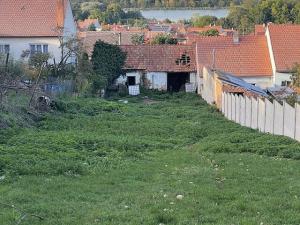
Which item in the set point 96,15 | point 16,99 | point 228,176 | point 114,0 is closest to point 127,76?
point 16,99

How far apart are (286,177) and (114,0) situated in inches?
6533

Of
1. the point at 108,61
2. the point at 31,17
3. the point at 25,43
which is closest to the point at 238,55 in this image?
the point at 108,61

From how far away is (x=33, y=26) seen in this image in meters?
47.1

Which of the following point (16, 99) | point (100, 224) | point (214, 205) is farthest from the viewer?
point (16, 99)

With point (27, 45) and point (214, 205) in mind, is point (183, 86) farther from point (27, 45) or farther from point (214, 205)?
point (214, 205)

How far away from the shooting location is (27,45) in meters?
46.2

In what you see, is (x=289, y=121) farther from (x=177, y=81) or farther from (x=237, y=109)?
(x=177, y=81)

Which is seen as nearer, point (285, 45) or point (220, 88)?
point (220, 88)

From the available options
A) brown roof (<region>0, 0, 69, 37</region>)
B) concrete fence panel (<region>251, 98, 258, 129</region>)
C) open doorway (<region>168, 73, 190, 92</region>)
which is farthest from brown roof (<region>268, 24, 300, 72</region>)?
concrete fence panel (<region>251, 98, 258, 129</region>)

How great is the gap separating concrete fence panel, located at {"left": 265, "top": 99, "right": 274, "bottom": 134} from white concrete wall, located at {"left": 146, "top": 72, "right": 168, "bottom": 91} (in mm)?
22160

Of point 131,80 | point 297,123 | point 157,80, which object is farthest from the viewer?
point 131,80

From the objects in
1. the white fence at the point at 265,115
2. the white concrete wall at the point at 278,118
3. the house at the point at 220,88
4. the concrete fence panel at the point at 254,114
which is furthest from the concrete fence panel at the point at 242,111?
the house at the point at 220,88

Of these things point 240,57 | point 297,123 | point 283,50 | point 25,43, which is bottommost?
point 297,123

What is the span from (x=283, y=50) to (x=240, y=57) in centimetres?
344
